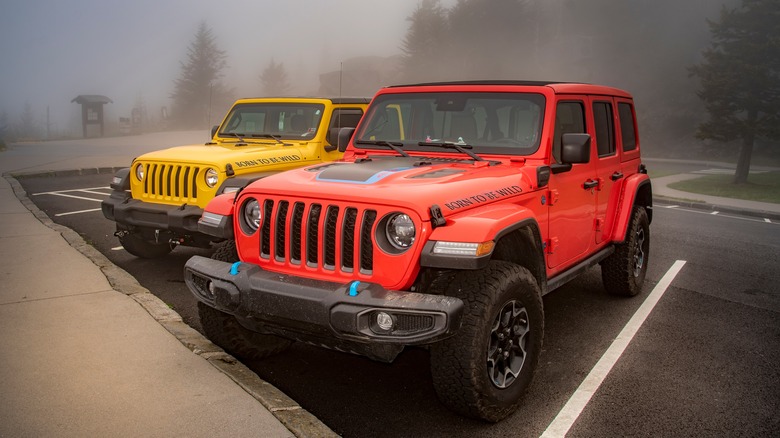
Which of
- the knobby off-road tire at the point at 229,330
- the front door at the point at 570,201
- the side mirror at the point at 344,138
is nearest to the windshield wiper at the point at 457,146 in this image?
the front door at the point at 570,201

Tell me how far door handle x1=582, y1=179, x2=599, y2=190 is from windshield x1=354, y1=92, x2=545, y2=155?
75 centimetres

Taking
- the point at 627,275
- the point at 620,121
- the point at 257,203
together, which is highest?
the point at 620,121

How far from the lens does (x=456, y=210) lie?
13.0 ft

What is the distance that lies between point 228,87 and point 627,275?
74867mm

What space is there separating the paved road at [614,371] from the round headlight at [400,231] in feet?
3.59

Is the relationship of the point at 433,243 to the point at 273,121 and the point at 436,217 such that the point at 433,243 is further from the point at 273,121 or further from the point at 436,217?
the point at 273,121

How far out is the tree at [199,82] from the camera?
232 feet

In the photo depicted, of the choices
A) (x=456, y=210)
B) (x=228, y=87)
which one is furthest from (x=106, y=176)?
(x=228, y=87)

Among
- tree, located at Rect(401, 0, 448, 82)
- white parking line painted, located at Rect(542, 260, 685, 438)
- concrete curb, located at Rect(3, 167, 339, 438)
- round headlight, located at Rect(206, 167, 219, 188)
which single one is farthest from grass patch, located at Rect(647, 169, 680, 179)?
tree, located at Rect(401, 0, 448, 82)

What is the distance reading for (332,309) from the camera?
3635mm

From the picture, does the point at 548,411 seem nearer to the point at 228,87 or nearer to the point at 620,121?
the point at 620,121

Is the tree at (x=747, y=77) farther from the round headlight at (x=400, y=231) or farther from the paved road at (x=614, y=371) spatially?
the round headlight at (x=400, y=231)

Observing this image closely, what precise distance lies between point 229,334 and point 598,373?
8.60ft

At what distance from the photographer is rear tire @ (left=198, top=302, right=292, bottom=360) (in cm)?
467
